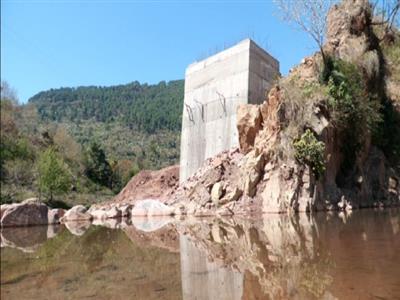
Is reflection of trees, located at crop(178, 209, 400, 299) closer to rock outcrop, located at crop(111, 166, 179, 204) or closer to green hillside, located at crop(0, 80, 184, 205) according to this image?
green hillside, located at crop(0, 80, 184, 205)

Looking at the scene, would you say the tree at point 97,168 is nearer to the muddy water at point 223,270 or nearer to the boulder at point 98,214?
the boulder at point 98,214

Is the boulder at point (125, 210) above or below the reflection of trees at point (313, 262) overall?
above

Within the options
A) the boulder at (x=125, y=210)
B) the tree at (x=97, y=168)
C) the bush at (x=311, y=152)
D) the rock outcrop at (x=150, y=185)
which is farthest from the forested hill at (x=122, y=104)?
the bush at (x=311, y=152)

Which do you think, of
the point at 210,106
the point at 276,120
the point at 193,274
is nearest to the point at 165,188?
the point at 210,106

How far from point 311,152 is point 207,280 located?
12266mm

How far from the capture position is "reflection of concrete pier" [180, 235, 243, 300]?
4.13 meters

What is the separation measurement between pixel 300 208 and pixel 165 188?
47.4ft

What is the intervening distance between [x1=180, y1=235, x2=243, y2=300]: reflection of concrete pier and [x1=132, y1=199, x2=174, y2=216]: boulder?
42.9 ft

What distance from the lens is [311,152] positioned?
16.2 metres

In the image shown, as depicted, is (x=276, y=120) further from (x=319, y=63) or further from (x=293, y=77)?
(x=319, y=63)

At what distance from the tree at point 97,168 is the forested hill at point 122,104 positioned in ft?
108

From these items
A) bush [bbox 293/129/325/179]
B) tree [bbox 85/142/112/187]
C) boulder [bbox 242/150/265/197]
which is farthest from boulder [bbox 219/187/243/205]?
tree [bbox 85/142/112/187]

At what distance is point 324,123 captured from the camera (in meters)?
17.4

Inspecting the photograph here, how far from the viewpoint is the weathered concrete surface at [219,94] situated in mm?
22562
